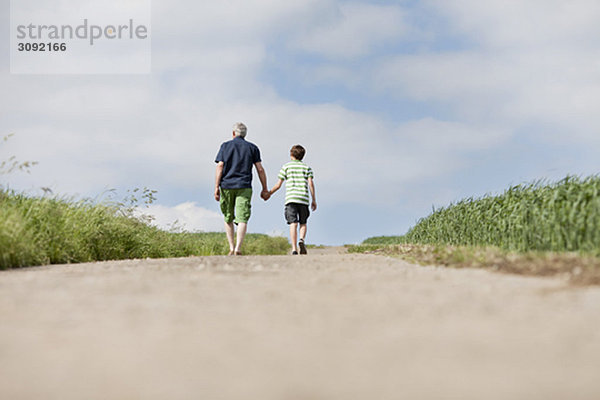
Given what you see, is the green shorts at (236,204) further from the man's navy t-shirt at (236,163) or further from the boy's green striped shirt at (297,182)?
the boy's green striped shirt at (297,182)

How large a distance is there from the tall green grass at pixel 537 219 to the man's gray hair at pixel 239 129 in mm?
4645

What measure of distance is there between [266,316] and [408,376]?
1099 mm

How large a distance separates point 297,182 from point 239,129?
1.53 meters

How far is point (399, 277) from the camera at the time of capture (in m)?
4.75

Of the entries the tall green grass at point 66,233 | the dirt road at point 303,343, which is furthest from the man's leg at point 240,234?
the dirt road at point 303,343

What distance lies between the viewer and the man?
9578mm

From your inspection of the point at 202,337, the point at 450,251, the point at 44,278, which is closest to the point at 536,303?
the point at 202,337

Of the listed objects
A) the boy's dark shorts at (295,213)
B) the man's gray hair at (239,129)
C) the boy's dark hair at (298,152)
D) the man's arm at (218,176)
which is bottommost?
the boy's dark shorts at (295,213)

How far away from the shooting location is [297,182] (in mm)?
10430

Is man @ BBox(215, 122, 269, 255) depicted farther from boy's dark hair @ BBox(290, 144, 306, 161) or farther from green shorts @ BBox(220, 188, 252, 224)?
boy's dark hair @ BBox(290, 144, 306, 161)

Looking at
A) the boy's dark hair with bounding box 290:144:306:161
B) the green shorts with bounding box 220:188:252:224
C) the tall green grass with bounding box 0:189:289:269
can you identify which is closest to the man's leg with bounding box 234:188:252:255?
the green shorts with bounding box 220:188:252:224

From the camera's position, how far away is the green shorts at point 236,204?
31.4 feet

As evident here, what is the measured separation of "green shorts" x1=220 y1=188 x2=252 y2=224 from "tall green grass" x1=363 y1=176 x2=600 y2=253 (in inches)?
166

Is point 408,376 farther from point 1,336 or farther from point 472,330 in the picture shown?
point 1,336
